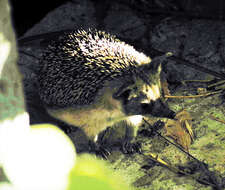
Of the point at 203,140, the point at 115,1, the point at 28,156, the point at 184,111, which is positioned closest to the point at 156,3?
the point at 115,1

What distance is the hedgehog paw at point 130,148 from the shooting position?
389 centimetres

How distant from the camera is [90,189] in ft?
2.13

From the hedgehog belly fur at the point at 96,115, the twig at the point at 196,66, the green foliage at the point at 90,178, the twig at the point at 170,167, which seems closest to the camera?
the green foliage at the point at 90,178

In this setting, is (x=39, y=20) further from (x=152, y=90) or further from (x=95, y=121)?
(x=152, y=90)

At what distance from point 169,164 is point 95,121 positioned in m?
1.06

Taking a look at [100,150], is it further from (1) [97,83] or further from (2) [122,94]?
(2) [122,94]

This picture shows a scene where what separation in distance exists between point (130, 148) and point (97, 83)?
3.23ft

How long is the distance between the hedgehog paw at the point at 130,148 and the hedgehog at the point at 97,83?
27 centimetres

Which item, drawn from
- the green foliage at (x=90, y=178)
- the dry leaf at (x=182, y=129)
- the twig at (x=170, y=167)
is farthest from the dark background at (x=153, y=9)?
the green foliage at (x=90, y=178)

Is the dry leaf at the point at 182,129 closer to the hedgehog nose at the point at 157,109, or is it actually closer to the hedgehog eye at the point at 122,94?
the hedgehog nose at the point at 157,109

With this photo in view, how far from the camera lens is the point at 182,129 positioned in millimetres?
4059

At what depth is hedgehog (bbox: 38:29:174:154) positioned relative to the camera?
3.27 meters

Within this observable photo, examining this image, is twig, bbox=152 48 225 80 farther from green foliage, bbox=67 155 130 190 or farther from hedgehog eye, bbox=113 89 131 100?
green foliage, bbox=67 155 130 190

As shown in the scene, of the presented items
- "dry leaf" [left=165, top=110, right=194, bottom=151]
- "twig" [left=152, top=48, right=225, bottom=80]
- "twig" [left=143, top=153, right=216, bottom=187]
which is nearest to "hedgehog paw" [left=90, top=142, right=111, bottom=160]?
"twig" [left=143, top=153, right=216, bottom=187]
